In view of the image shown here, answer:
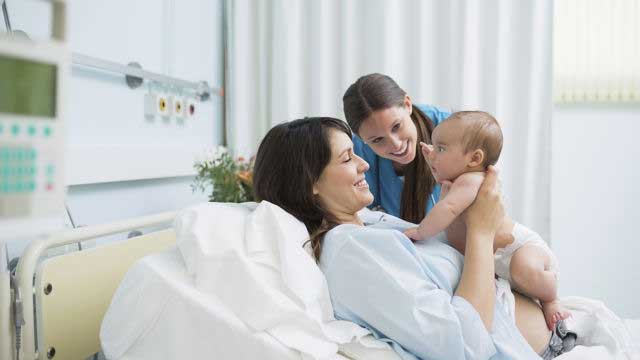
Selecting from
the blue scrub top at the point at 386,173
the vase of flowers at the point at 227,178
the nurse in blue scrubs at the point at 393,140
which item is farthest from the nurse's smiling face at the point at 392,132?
the vase of flowers at the point at 227,178

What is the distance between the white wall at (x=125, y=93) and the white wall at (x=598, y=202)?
1.94m

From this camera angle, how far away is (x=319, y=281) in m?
1.31

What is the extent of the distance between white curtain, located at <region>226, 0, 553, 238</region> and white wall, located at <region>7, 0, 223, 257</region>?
330 mm

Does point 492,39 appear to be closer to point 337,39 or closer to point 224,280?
point 337,39

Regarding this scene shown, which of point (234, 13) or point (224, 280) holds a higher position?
point (234, 13)

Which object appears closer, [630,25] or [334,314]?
[334,314]

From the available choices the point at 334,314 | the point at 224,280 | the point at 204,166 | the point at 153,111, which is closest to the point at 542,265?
the point at 334,314

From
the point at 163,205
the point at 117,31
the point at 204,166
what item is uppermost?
the point at 117,31

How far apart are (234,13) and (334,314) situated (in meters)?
2.21

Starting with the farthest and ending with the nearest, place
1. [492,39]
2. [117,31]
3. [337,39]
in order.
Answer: [337,39] → [492,39] → [117,31]

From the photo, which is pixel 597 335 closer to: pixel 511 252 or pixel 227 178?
pixel 511 252

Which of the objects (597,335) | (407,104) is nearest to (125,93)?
(407,104)

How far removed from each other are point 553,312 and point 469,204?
0.39 m

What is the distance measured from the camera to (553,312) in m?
1.52
